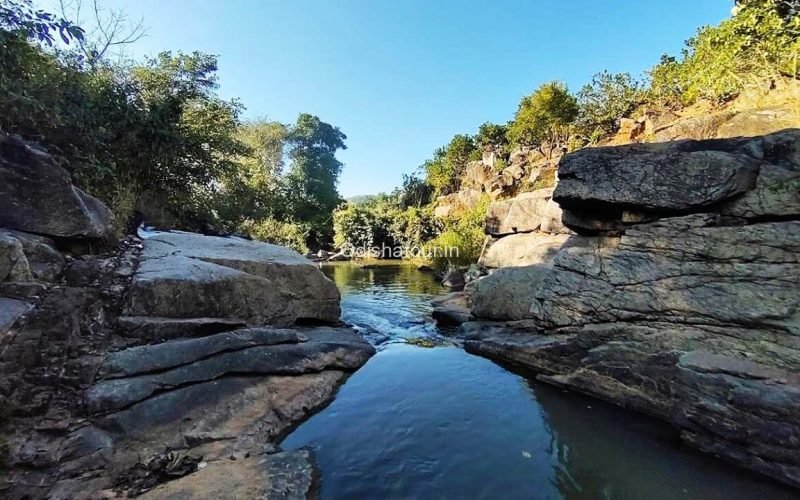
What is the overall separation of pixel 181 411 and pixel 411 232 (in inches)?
1091

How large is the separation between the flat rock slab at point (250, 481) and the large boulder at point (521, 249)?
9.04 meters

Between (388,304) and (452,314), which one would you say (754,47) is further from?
(388,304)

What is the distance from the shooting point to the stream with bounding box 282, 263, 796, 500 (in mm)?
3314

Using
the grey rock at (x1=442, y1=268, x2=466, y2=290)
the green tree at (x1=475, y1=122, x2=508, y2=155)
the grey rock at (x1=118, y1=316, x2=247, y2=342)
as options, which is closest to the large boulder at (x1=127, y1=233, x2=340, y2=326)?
the grey rock at (x1=118, y1=316, x2=247, y2=342)

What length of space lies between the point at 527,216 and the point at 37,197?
13275 mm

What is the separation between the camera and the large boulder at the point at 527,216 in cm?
1338

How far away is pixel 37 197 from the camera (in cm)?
416

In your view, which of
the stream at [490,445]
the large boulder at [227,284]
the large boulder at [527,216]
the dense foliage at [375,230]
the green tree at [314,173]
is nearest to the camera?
the stream at [490,445]

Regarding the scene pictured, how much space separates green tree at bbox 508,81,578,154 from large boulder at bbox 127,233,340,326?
2588 cm

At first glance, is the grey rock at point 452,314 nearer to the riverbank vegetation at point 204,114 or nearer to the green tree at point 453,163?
the riverbank vegetation at point 204,114

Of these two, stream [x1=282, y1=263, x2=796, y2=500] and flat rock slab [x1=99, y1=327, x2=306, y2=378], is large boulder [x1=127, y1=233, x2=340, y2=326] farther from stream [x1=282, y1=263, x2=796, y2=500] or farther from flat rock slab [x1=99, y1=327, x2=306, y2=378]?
stream [x1=282, y1=263, x2=796, y2=500]

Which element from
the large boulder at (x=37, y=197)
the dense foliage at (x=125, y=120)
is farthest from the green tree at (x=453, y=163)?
the large boulder at (x=37, y=197)

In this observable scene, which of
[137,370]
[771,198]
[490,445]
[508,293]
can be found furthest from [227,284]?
[771,198]

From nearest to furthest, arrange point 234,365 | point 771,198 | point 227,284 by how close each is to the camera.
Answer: point 234,365
point 771,198
point 227,284
